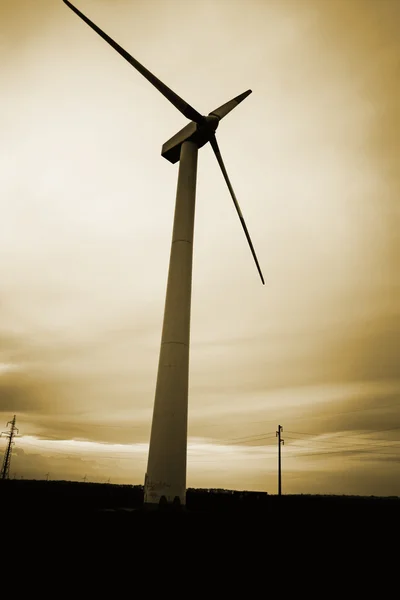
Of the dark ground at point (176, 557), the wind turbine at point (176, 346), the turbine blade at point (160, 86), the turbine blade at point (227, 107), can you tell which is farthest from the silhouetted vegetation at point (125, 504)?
the turbine blade at point (227, 107)

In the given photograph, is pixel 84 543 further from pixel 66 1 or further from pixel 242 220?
pixel 66 1

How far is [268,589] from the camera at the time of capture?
219 inches

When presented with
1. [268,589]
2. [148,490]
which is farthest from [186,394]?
[268,589]

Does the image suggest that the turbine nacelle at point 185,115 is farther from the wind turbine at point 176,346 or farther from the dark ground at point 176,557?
the dark ground at point 176,557

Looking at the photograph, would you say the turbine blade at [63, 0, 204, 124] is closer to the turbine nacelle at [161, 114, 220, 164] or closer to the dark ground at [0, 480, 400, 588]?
the turbine nacelle at [161, 114, 220, 164]

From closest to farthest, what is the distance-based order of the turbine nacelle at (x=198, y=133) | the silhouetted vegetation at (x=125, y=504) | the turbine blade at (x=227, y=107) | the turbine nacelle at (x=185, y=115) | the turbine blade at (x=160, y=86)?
the silhouetted vegetation at (x=125, y=504) → the turbine blade at (x=160, y=86) → the turbine nacelle at (x=185, y=115) → the turbine nacelle at (x=198, y=133) → the turbine blade at (x=227, y=107)

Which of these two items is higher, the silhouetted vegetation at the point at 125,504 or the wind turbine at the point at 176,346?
the wind turbine at the point at 176,346

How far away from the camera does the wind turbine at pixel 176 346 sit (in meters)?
11.3

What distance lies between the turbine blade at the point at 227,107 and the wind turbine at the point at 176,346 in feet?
3.58

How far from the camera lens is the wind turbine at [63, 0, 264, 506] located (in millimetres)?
11258

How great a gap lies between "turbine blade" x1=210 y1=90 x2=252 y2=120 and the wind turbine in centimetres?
109

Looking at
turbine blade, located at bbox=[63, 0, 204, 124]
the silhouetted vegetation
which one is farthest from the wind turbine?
the silhouetted vegetation

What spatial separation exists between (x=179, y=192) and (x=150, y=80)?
578cm

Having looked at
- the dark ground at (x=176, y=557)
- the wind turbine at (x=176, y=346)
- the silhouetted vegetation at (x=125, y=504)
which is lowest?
the silhouetted vegetation at (x=125, y=504)
